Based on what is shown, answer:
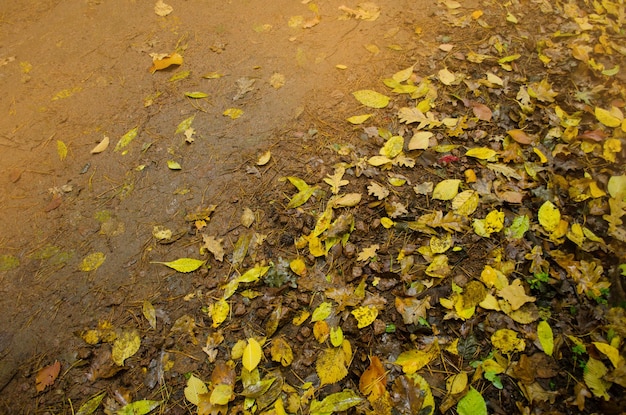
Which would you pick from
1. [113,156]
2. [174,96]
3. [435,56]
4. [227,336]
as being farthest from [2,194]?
[435,56]

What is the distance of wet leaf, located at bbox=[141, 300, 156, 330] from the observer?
2.03 m

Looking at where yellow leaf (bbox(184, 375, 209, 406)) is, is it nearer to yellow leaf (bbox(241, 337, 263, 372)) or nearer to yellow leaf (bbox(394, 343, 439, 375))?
yellow leaf (bbox(241, 337, 263, 372))

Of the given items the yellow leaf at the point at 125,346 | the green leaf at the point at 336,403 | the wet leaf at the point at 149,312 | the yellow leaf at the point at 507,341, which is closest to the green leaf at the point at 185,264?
the wet leaf at the point at 149,312

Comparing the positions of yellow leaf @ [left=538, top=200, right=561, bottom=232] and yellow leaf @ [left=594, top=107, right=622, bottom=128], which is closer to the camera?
yellow leaf @ [left=538, top=200, right=561, bottom=232]

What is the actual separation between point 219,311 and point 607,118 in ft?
9.68

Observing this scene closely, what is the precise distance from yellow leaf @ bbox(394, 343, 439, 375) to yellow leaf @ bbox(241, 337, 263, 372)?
27.3 inches

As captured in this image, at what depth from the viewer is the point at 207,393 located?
1.80m

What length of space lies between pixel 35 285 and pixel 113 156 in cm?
103

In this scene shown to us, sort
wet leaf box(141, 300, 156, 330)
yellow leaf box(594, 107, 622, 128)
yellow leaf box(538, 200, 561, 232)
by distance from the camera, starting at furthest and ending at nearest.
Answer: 1. yellow leaf box(594, 107, 622, 128)
2. yellow leaf box(538, 200, 561, 232)
3. wet leaf box(141, 300, 156, 330)

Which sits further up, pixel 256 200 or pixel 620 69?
pixel 620 69

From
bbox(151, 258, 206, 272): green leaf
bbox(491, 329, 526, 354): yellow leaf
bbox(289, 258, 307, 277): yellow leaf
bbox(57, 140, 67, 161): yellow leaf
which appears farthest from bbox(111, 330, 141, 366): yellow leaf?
bbox(491, 329, 526, 354): yellow leaf

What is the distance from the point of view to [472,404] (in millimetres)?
1690

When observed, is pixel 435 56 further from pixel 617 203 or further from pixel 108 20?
pixel 108 20

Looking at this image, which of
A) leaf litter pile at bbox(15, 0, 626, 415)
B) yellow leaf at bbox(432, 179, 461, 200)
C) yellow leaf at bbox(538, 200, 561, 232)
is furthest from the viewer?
yellow leaf at bbox(432, 179, 461, 200)
